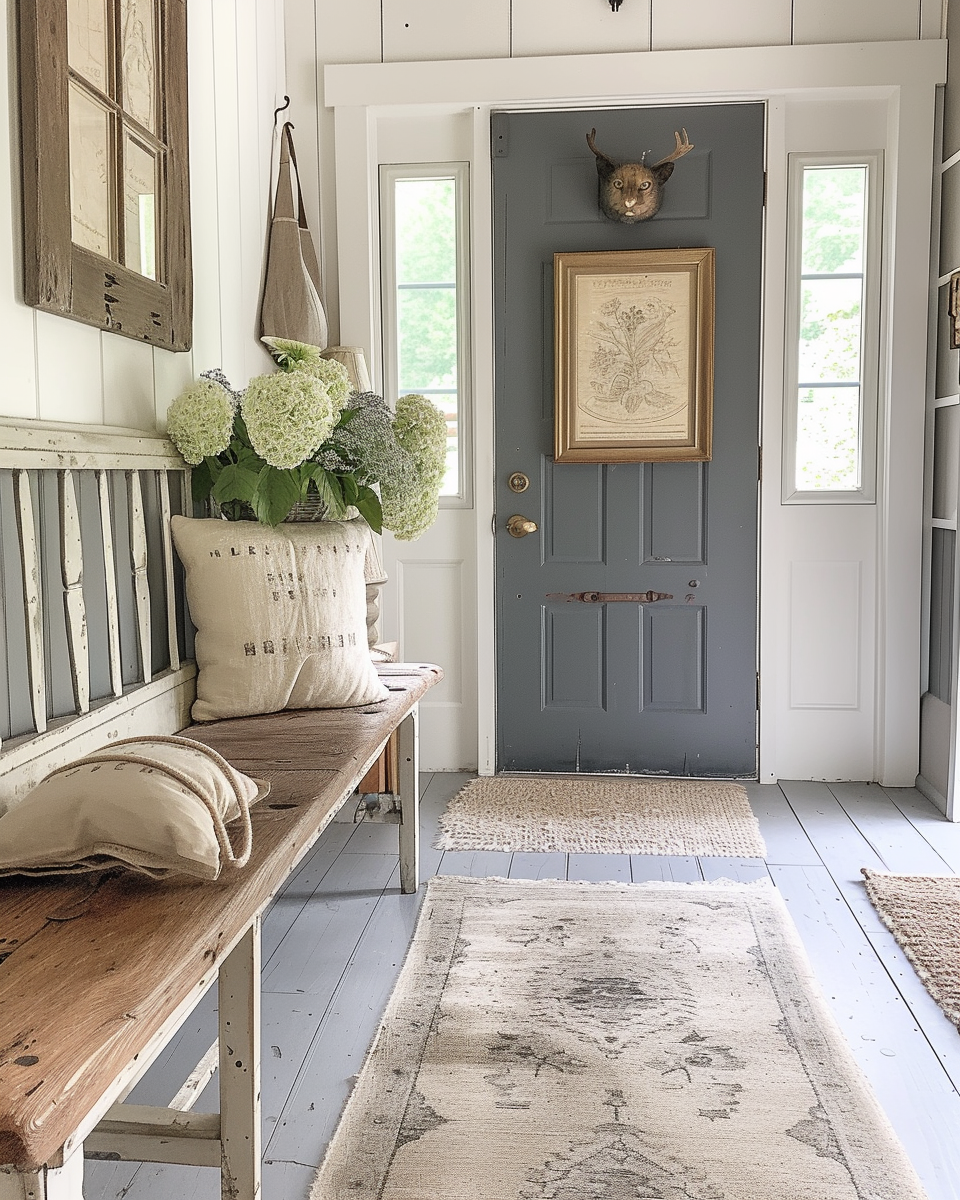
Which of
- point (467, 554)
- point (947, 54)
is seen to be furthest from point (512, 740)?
point (947, 54)

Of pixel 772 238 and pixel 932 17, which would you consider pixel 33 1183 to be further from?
pixel 932 17

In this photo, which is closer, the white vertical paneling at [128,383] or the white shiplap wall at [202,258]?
the white shiplap wall at [202,258]

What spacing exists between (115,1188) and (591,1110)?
723mm

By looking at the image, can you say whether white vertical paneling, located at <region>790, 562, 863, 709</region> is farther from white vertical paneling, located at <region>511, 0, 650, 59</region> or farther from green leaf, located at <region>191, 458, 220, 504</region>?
green leaf, located at <region>191, 458, 220, 504</region>

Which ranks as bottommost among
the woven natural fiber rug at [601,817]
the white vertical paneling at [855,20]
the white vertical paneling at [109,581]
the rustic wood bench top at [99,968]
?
the woven natural fiber rug at [601,817]

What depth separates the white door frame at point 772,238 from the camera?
3480 mm

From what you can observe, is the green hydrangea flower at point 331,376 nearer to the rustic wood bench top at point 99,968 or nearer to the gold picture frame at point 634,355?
the rustic wood bench top at point 99,968

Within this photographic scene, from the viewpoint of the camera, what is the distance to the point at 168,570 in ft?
7.49

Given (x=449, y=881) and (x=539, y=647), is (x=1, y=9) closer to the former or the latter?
(x=449, y=881)

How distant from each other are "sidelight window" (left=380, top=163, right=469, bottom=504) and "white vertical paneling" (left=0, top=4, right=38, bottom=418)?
6.66 feet

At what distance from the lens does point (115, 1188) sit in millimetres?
1589

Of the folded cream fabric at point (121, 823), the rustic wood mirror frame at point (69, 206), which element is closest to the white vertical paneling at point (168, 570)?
the rustic wood mirror frame at point (69, 206)

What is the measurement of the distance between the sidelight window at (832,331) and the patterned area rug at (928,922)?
1377 mm

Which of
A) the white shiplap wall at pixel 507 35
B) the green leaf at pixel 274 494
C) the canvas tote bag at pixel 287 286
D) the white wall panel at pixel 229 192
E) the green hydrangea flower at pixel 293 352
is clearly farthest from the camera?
the white shiplap wall at pixel 507 35
